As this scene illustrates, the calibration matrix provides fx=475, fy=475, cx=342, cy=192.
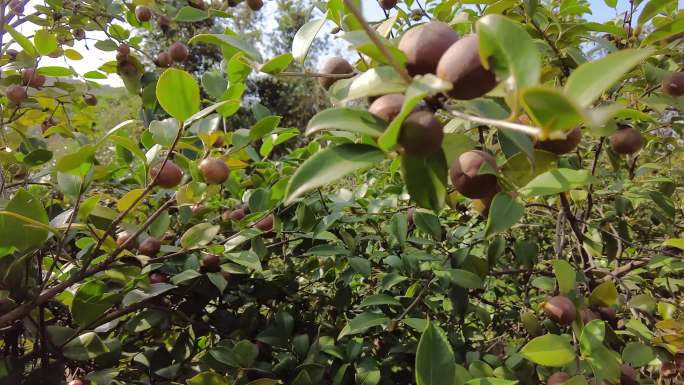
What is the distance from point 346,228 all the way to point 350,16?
0.92 m

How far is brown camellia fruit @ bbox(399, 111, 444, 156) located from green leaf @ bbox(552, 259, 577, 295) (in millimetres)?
452

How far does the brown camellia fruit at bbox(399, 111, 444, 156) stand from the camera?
0.40m

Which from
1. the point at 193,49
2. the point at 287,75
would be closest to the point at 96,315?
the point at 287,75

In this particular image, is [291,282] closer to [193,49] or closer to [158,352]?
[158,352]

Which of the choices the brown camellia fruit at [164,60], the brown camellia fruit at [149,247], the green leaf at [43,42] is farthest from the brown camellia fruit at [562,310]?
the green leaf at [43,42]

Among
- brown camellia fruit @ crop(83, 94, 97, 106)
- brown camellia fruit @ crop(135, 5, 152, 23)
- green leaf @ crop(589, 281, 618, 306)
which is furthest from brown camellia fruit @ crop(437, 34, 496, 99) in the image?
brown camellia fruit @ crop(83, 94, 97, 106)

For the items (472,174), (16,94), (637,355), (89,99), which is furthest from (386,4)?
(89,99)

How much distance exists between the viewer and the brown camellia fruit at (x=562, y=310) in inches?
29.2

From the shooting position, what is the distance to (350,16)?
0.59 meters

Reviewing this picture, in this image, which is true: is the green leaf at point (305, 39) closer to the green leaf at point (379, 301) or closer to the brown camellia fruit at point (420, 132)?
the brown camellia fruit at point (420, 132)

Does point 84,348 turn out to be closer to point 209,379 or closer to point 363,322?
point 209,379

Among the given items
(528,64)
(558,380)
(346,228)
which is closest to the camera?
(528,64)

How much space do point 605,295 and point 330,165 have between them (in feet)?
2.15

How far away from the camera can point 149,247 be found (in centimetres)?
96
